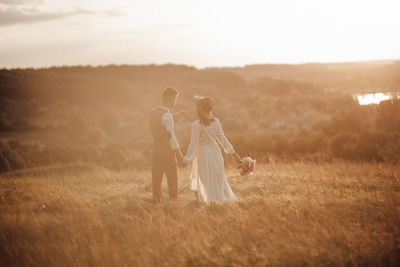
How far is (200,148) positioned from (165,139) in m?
0.71

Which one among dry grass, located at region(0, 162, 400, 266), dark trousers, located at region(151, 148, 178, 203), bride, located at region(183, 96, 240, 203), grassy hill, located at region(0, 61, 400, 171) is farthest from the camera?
grassy hill, located at region(0, 61, 400, 171)

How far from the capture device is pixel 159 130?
6.92 m

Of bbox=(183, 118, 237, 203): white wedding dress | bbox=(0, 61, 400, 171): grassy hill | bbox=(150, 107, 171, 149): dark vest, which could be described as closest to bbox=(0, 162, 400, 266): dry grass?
bbox=(183, 118, 237, 203): white wedding dress

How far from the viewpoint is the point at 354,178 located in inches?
368

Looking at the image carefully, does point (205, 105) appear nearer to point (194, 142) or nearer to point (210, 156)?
point (194, 142)

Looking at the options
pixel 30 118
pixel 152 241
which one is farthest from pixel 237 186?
pixel 30 118

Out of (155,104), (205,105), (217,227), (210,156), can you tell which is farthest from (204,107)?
(155,104)

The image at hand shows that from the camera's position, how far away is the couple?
6781mm

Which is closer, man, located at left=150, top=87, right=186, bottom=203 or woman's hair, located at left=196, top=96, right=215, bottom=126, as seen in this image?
woman's hair, located at left=196, top=96, right=215, bottom=126

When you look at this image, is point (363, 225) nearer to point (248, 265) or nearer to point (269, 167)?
point (248, 265)

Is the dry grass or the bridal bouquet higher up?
the bridal bouquet

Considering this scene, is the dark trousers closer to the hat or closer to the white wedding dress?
the white wedding dress

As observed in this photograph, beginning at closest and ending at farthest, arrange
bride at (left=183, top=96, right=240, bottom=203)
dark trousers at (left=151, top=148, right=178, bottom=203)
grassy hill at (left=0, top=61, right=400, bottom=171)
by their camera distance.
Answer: bride at (left=183, top=96, right=240, bottom=203), dark trousers at (left=151, top=148, right=178, bottom=203), grassy hill at (left=0, top=61, right=400, bottom=171)

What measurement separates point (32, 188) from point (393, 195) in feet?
28.5
